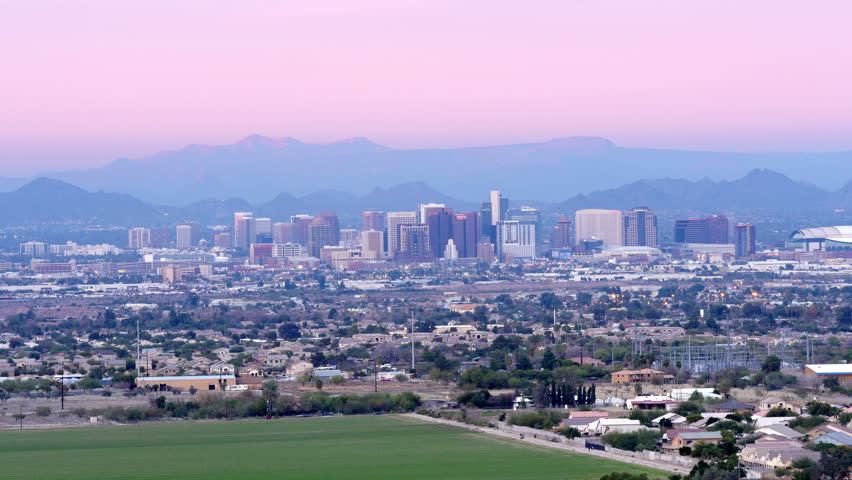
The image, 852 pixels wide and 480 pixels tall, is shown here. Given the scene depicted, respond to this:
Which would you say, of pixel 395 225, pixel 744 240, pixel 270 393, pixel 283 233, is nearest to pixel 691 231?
pixel 744 240

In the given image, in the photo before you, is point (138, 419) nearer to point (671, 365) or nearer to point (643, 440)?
point (643, 440)

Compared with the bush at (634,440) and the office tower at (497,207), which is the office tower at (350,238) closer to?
the office tower at (497,207)

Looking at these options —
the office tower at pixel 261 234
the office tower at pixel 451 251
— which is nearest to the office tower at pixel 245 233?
the office tower at pixel 261 234

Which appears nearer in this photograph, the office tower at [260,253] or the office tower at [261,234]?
the office tower at [260,253]

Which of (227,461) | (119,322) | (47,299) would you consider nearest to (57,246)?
(47,299)

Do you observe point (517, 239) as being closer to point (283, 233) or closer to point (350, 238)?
point (350, 238)

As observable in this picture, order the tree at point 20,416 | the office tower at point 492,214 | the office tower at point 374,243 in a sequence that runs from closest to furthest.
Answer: the tree at point 20,416
the office tower at point 374,243
the office tower at point 492,214
